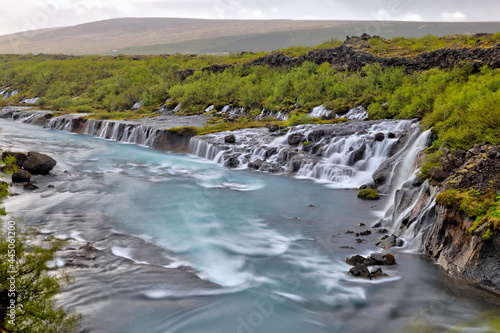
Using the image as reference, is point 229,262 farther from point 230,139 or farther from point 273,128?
point 273,128

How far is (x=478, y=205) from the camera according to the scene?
400 inches

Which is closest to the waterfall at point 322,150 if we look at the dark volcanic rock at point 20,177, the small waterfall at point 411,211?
the small waterfall at point 411,211

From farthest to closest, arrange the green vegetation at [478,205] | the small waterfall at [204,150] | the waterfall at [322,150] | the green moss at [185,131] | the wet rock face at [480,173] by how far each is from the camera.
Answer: the green moss at [185,131] → the small waterfall at [204,150] → the waterfall at [322,150] → the wet rock face at [480,173] → the green vegetation at [478,205]

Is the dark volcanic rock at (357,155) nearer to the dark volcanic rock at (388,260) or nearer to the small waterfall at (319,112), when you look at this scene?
the small waterfall at (319,112)

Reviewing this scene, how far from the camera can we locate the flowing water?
880 cm

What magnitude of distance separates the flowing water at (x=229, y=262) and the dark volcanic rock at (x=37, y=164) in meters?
0.65

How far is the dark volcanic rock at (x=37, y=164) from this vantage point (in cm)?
2214

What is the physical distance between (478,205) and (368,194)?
8767 millimetres

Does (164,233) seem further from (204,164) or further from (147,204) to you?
(204,164)

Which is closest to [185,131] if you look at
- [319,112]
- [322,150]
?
[319,112]

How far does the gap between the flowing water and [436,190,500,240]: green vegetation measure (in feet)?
5.20

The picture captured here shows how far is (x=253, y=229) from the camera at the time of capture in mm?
15109

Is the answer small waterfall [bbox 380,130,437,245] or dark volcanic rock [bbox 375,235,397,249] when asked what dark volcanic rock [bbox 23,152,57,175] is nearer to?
small waterfall [bbox 380,130,437,245]

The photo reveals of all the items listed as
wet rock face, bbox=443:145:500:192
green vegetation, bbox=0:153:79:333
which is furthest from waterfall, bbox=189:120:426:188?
green vegetation, bbox=0:153:79:333
